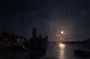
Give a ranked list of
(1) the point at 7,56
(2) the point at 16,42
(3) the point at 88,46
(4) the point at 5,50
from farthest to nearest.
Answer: (3) the point at 88,46 < (2) the point at 16,42 < (4) the point at 5,50 < (1) the point at 7,56

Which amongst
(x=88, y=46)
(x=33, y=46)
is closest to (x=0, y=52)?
(x=33, y=46)

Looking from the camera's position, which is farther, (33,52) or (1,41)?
(33,52)

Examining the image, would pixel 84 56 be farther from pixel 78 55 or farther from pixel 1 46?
pixel 1 46

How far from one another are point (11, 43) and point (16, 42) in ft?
Answer: 10.2

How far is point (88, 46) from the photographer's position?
117688mm

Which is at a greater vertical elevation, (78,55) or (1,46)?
(1,46)

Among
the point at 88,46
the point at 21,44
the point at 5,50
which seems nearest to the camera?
the point at 5,50

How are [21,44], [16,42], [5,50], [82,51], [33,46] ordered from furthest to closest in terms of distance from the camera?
[82,51]
[33,46]
[21,44]
[16,42]
[5,50]

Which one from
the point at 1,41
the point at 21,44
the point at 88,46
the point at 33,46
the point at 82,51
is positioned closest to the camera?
the point at 1,41

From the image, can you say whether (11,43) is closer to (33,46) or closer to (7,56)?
(7,56)

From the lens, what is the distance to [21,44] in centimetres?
7388

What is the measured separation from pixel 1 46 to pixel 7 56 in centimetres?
487

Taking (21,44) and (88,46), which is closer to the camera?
(21,44)

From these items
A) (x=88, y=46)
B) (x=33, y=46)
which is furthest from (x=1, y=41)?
(x=88, y=46)
